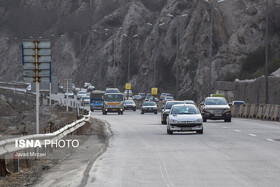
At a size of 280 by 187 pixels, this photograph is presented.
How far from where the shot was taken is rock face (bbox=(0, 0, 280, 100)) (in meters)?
102

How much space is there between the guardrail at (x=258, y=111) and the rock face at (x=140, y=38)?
3971 cm

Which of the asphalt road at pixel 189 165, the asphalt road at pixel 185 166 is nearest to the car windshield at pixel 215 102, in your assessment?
→ the asphalt road at pixel 189 165

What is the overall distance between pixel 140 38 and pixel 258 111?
8765 centimetres

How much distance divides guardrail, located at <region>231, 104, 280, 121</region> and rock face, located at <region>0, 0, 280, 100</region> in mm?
39706

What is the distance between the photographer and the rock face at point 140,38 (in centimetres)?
10206

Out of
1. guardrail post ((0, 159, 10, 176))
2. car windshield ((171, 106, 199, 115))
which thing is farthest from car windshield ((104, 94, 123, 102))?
guardrail post ((0, 159, 10, 176))

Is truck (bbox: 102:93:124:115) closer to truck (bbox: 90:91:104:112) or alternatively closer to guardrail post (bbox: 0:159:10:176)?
truck (bbox: 90:91:104:112)

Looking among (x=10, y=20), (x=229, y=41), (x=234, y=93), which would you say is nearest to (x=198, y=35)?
(x=229, y=41)

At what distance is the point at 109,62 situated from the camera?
14112 cm

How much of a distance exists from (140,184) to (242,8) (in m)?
104

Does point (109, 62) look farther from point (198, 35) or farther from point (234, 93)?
point (234, 93)

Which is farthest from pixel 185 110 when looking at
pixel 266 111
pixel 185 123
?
pixel 266 111

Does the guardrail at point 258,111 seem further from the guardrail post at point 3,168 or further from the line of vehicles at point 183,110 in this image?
the guardrail post at point 3,168

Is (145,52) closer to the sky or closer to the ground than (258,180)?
closer to the sky
